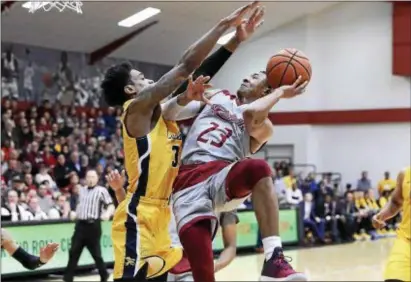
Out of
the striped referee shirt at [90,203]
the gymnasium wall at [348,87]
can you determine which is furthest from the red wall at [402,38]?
the striped referee shirt at [90,203]

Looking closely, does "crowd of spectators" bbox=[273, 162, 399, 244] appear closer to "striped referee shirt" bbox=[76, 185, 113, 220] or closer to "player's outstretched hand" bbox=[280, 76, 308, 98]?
"striped referee shirt" bbox=[76, 185, 113, 220]

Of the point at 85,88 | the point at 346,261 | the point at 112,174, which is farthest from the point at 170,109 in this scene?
the point at 85,88

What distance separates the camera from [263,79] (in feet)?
17.1

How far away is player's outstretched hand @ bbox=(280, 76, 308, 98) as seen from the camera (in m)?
4.69

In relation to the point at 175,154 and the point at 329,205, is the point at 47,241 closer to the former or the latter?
the point at 175,154

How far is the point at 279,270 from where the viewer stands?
4.41 m

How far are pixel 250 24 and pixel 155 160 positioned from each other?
44.2 inches

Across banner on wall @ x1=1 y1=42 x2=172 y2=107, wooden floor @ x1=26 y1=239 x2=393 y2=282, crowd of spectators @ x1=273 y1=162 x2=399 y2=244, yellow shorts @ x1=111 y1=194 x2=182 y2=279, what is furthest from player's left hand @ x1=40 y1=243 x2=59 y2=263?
banner on wall @ x1=1 y1=42 x2=172 y2=107

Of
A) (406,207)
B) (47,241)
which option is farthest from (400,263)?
(47,241)

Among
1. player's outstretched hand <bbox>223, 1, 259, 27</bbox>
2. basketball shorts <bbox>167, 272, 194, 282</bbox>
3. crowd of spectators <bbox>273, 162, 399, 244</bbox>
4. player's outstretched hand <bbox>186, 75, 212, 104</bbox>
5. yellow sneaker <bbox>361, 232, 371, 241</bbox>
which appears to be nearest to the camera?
player's outstretched hand <bbox>223, 1, 259, 27</bbox>

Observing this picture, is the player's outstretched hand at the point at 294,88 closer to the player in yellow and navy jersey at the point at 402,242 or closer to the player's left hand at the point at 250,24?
the player's left hand at the point at 250,24

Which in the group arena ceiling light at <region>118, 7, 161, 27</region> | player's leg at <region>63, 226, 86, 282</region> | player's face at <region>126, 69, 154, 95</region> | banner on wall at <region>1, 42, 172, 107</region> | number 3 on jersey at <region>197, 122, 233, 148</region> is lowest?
player's leg at <region>63, 226, 86, 282</region>

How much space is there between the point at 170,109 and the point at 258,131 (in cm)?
58

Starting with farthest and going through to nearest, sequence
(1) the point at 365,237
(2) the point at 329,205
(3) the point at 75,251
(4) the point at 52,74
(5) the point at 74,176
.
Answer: (4) the point at 52,74 < (1) the point at 365,237 < (2) the point at 329,205 < (5) the point at 74,176 < (3) the point at 75,251
